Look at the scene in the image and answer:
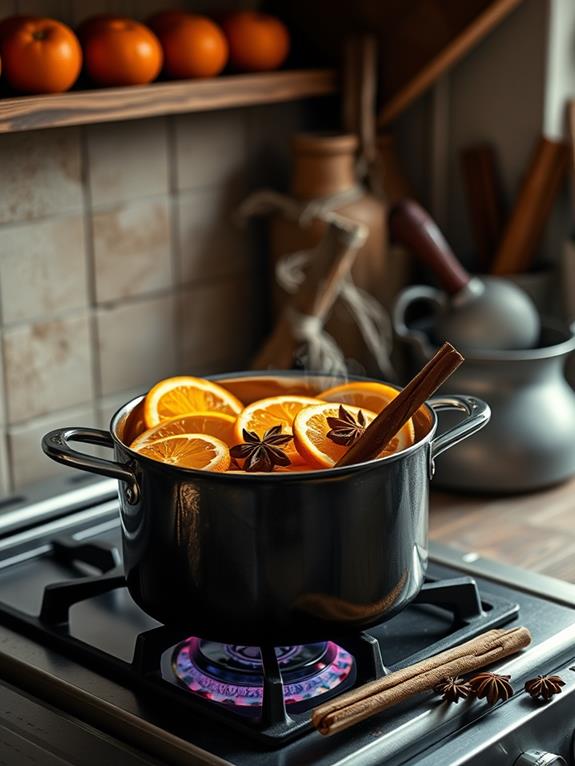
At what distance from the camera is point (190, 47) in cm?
132

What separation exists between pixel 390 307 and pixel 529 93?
0.32m

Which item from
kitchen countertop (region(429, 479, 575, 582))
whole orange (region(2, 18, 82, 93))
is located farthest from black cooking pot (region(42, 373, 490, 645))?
whole orange (region(2, 18, 82, 93))

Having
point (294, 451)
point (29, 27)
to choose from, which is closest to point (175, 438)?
point (294, 451)

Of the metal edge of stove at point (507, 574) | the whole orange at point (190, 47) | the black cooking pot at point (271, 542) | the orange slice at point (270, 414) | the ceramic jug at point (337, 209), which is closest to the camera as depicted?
the black cooking pot at point (271, 542)

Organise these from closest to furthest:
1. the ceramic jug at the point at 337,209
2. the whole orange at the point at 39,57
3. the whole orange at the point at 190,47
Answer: the whole orange at the point at 39,57, the whole orange at the point at 190,47, the ceramic jug at the point at 337,209

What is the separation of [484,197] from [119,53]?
55 cm

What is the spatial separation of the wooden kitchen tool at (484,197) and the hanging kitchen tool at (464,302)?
7.0 inches

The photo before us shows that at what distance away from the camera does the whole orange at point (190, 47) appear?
1.32 m

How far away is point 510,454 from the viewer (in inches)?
52.6

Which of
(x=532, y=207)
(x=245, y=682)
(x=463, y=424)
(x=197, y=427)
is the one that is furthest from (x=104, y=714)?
(x=532, y=207)

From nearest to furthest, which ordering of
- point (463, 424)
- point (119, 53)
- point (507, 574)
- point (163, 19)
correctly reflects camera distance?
point (463, 424) < point (507, 574) < point (119, 53) < point (163, 19)

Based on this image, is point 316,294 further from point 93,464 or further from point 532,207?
point 93,464

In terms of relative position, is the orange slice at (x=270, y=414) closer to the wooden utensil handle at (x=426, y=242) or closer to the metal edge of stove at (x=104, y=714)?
the metal edge of stove at (x=104, y=714)

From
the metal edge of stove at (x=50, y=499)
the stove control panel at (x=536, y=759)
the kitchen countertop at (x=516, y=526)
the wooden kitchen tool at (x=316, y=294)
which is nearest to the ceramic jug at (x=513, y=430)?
the kitchen countertop at (x=516, y=526)
